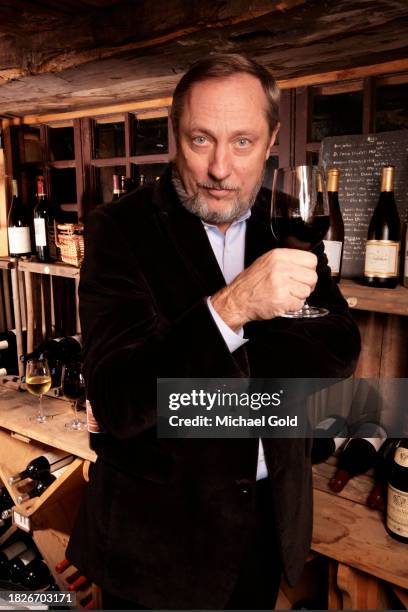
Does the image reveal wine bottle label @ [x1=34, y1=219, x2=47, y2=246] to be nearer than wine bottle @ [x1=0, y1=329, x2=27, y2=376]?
Yes

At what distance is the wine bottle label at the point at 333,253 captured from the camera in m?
1.26

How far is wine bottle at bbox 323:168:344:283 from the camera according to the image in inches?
49.5

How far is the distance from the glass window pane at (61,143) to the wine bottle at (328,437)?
1.52 meters

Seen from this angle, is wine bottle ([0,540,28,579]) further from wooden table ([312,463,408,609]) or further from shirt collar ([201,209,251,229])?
shirt collar ([201,209,251,229])

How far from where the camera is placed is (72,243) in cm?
175

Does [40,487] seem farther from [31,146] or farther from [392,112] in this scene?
[392,112]

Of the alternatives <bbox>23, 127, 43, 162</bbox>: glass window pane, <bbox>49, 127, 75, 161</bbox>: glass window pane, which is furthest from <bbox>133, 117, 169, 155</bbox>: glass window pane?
<bbox>23, 127, 43, 162</bbox>: glass window pane

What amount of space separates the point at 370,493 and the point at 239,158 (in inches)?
36.2

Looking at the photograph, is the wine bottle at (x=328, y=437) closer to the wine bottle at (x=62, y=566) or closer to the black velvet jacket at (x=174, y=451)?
the black velvet jacket at (x=174, y=451)

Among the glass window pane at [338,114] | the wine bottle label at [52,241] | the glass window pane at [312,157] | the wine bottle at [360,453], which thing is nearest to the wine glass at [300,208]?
the glass window pane at [312,157]

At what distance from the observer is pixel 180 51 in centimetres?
111

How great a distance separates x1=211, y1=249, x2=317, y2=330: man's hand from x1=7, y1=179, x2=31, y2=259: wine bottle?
5.05 ft

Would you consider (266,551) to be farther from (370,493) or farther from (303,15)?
(303,15)

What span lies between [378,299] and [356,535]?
538mm
